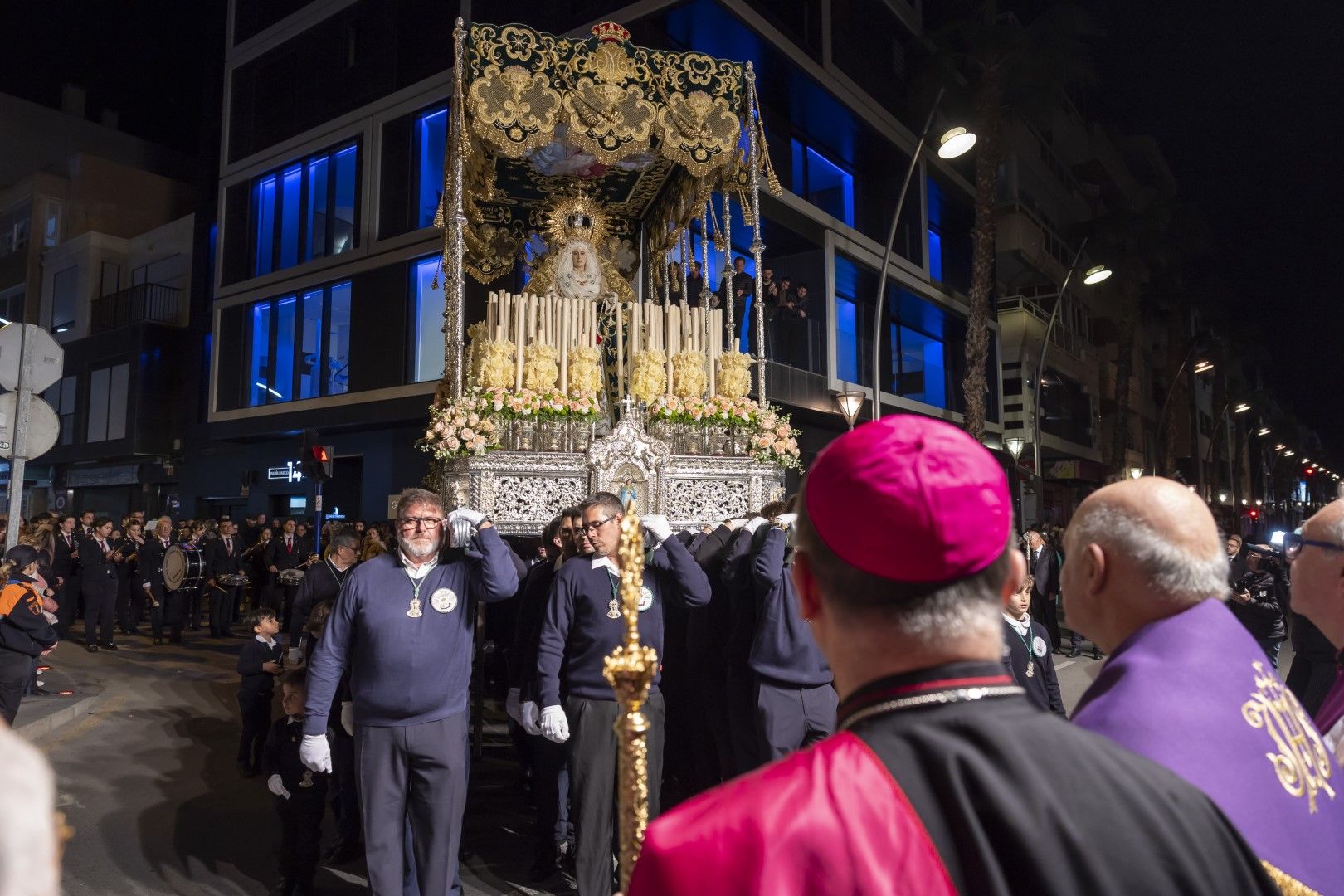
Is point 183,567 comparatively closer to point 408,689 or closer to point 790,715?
point 408,689

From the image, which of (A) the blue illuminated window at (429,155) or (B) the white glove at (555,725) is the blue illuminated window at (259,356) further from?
(B) the white glove at (555,725)

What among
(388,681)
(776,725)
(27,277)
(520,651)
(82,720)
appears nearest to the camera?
(388,681)

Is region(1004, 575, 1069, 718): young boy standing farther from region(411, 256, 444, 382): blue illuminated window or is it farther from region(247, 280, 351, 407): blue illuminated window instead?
region(247, 280, 351, 407): blue illuminated window

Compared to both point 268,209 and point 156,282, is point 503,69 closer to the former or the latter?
point 268,209

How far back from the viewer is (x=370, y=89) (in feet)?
71.8

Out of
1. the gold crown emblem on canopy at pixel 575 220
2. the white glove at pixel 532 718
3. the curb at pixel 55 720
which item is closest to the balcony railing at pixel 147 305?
the curb at pixel 55 720

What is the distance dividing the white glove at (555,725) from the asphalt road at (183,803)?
1241mm

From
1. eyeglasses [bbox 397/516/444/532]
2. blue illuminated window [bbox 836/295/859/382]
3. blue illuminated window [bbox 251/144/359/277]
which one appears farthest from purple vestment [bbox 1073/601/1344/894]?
blue illuminated window [bbox 836/295/859/382]

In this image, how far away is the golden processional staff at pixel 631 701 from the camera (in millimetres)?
2271

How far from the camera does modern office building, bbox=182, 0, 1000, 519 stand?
802 inches

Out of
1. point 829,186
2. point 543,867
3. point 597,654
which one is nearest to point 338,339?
point 829,186

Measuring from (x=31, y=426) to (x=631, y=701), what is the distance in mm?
8735

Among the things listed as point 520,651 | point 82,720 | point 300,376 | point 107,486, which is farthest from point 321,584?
point 107,486

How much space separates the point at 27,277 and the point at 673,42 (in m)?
28.3
